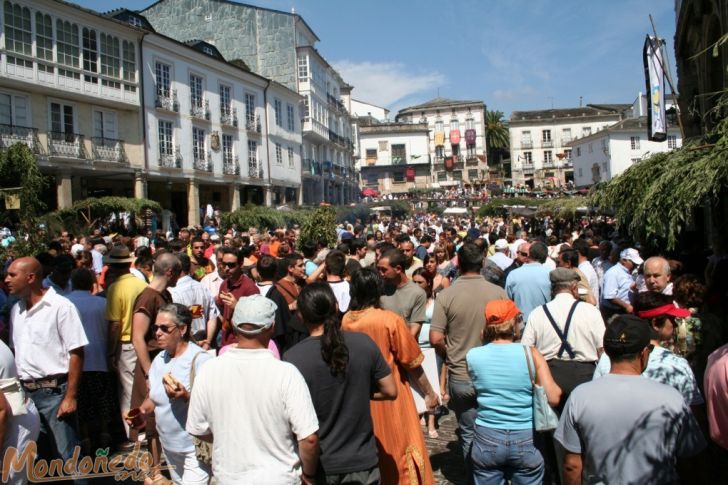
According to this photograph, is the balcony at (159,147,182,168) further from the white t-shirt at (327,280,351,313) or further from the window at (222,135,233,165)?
the white t-shirt at (327,280,351,313)

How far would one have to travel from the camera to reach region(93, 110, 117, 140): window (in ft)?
81.7

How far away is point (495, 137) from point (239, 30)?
168ft

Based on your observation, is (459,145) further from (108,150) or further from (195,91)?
(108,150)

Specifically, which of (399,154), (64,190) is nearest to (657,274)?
(64,190)

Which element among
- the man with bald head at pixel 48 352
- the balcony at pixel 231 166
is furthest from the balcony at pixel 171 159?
the man with bald head at pixel 48 352

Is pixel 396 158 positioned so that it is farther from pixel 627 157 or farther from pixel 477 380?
pixel 477 380

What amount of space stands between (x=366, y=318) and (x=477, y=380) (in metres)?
0.88

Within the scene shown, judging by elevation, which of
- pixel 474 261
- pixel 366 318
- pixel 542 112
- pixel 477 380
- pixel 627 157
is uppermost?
pixel 542 112

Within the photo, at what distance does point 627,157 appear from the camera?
5428 cm

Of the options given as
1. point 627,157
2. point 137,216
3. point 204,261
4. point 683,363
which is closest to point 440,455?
point 683,363

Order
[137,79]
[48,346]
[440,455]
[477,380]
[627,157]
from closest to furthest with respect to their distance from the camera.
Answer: [477,380]
[48,346]
[440,455]
[137,79]
[627,157]

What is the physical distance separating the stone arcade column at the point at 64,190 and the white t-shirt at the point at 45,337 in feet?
66.4

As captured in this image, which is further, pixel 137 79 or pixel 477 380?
pixel 137 79

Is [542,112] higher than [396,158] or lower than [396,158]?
higher
